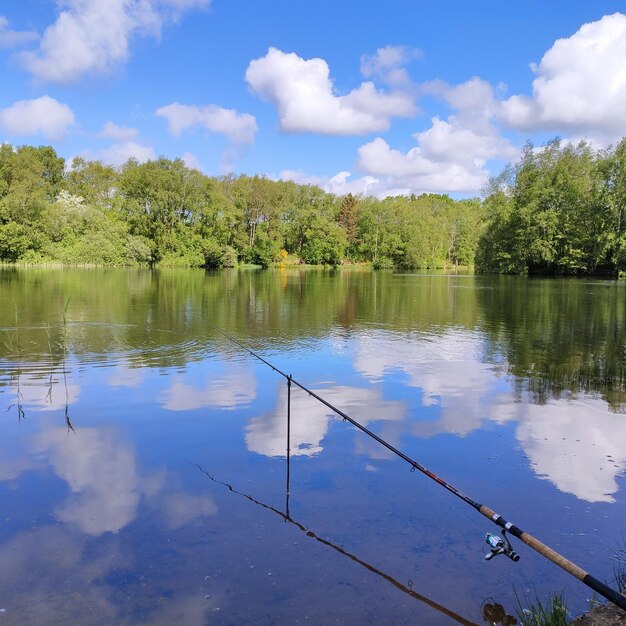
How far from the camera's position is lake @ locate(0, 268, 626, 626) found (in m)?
4.49

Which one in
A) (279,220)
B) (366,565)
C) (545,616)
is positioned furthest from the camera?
(279,220)

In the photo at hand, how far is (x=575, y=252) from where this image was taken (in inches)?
2638

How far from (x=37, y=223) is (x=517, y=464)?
219ft

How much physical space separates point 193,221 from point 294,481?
258 feet

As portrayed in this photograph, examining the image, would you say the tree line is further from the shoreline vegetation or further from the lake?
the lake

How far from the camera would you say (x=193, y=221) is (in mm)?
81625

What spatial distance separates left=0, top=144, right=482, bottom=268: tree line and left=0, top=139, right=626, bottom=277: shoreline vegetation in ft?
0.56

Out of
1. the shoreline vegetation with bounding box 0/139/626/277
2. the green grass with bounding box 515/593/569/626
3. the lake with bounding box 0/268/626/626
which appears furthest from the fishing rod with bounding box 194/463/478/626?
the shoreline vegetation with bounding box 0/139/626/277

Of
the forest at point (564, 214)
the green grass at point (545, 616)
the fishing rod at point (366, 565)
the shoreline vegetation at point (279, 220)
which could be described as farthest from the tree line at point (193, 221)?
the green grass at point (545, 616)

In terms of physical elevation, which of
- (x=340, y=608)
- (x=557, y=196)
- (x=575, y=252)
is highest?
(x=557, y=196)

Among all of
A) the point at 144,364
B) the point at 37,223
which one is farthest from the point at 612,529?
the point at 37,223

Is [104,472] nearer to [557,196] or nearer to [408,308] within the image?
[408,308]

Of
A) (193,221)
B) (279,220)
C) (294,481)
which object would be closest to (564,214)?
(279,220)

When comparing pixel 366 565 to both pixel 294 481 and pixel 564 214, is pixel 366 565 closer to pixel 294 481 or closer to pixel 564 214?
pixel 294 481
